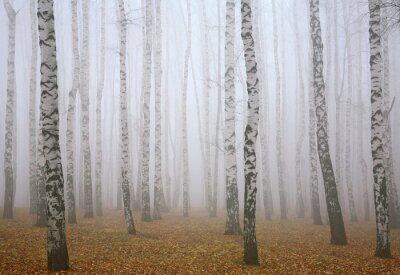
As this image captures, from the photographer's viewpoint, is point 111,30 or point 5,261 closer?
point 5,261

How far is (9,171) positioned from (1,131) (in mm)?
39098

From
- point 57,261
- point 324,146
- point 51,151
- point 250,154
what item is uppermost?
point 324,146

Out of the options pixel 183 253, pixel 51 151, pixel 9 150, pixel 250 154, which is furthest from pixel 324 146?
pixel 9 150

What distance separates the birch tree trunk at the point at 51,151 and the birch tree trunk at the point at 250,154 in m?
4.36

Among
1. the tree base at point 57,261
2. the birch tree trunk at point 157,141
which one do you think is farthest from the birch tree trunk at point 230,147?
the tree base at point 57,261

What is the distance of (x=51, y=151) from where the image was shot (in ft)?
23.2

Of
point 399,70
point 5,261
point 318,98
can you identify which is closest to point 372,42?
point 318,98

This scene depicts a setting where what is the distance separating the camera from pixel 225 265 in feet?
26.5

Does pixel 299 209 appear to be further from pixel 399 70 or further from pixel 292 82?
pixel 292 82

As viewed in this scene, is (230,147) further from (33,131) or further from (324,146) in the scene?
(33,131)

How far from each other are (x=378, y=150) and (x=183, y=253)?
677 centimetres

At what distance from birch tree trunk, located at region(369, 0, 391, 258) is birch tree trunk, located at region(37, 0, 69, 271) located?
8803 millimetres

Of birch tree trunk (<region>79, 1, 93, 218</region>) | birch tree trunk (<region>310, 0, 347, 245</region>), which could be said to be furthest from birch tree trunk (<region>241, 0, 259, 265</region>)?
birch tree trunk (<region>79, 1, 93, 218</region>)

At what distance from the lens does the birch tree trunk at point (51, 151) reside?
6.90m
